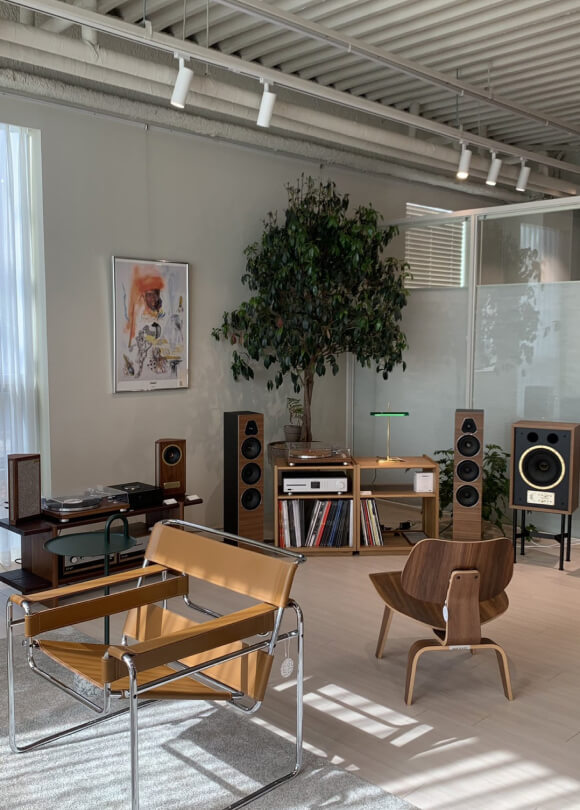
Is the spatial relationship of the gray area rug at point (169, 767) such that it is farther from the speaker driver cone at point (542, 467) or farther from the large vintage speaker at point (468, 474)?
the speaker driver cone at point (542, 467)

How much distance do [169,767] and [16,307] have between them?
312 centimetres

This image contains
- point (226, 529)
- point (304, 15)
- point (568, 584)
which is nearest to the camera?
point (304, 15)

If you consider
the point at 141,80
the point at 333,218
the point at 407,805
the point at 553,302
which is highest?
the point at 141,80

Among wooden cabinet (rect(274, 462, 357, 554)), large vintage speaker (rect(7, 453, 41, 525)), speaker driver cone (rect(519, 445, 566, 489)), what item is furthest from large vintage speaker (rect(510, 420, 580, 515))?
large vintage speaker (rect(7, 453, 41, 525))

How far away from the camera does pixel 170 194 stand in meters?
5.57

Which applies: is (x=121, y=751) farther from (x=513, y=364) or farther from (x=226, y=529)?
(x=513, y=364)

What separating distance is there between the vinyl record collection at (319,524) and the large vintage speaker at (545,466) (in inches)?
44.7

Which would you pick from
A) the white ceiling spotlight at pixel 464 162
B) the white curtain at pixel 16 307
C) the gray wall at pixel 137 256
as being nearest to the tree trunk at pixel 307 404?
the gray wall at pixel 137 256

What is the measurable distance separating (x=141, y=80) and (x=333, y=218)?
5.35 feet

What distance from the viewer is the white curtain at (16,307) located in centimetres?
482

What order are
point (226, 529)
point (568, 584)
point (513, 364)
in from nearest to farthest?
1. point (568, 584)
2. point (226, 529)
3. point (513, 364)

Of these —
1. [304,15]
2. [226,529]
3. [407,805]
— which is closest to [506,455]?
[226,529]

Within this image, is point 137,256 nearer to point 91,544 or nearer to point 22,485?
point 22,485

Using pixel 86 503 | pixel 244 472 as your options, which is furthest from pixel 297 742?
pixel 244 472
